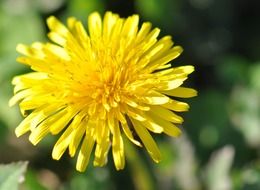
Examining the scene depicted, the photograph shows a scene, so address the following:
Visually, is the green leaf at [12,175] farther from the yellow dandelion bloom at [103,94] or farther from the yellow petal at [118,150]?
the yellow petal at [118,150]

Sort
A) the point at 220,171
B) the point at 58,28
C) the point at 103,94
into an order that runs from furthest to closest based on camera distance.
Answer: the point at 220,171 < the point at 58,28 < the point at 103,94

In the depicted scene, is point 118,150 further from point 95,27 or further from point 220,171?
point 220,171

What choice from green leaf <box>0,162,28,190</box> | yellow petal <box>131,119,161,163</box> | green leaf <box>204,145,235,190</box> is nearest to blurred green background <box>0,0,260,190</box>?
green leaf <box>204,145,235,190</box>

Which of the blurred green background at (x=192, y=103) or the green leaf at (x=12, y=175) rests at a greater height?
the green leaf at (x=12, y=175)

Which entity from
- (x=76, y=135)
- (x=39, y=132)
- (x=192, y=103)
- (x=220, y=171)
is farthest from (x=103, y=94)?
(x=192, y=103)

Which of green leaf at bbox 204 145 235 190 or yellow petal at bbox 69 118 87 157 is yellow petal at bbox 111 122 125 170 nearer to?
yellow petal at bbox 69 118 87 157

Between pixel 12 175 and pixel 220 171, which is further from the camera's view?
pixel 220 171

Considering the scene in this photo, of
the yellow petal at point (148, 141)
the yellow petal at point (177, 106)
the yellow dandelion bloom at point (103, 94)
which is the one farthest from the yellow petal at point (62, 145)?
the yellow petal at point (177, 106)
